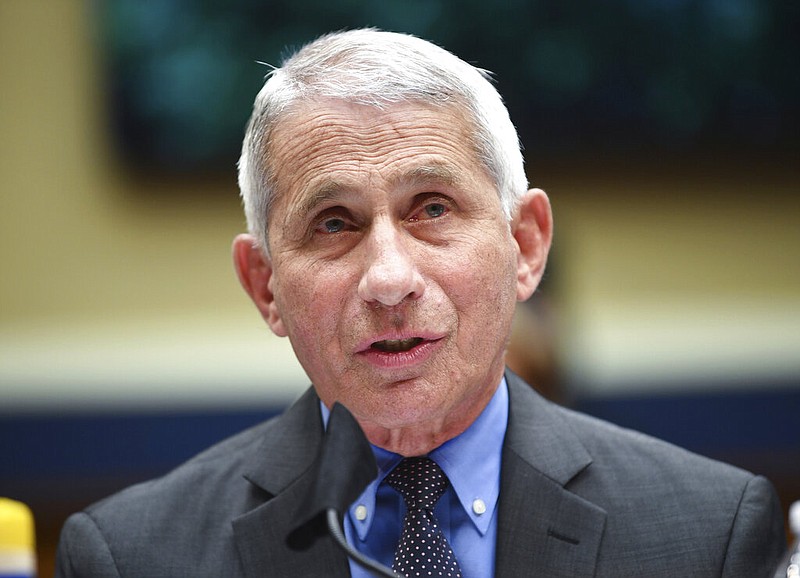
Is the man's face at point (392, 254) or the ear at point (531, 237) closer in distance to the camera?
the man's face at point (392, 254)

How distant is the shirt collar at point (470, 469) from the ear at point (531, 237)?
0.25 metres

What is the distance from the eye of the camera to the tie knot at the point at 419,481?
82.5 inches

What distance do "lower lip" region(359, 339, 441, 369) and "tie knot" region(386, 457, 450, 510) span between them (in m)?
0.25

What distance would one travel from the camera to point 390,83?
6.66ft

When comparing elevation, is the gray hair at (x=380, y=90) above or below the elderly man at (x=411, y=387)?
above

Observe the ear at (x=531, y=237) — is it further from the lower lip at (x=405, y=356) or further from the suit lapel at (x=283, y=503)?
the suit lapel at (x=283, y=503)

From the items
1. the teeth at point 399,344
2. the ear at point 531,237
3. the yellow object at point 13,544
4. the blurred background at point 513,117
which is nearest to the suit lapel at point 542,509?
the ear at point 531,237

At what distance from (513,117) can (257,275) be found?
2.74m

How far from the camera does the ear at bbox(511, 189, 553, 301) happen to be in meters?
2.23

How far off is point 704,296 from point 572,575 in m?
3.25

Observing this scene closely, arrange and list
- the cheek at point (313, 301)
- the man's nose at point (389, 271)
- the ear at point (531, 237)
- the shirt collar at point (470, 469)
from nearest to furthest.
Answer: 1. the man's nose at point (389, 271)
2. the cheek at point (313, 301)
3. the shirt collar at point (470, 469)
4. the ear at point (531, 237)

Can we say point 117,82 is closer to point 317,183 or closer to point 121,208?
point 121,208

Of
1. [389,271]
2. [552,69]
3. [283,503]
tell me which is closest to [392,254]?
[389,271]

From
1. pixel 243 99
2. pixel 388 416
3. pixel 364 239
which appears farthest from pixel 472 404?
pixel 243 99
